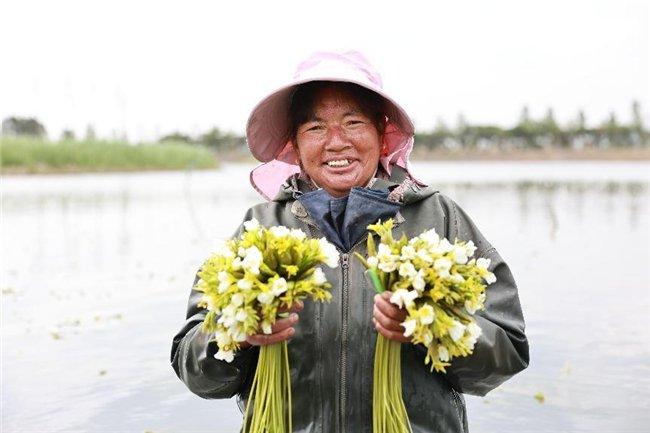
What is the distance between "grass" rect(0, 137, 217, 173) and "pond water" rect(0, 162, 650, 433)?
965 inches

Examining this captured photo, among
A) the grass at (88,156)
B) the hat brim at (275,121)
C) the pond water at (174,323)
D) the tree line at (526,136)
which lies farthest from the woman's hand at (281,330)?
the tree line at (526,136)

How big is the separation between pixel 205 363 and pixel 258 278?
1.42 ft

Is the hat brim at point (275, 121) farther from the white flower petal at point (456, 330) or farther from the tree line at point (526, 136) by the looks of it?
the tree line at point (526, 136)

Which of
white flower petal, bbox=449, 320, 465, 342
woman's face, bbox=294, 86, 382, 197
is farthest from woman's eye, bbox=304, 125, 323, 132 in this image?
white flower petal, bbox=449, 320, 465, 342

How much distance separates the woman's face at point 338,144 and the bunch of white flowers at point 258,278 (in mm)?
462

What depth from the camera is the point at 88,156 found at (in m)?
44.8

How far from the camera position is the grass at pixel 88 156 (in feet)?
136

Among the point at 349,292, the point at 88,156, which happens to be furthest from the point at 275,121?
the point at 88,156

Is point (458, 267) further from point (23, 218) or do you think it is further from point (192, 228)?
point (23, 218)

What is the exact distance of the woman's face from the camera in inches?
109

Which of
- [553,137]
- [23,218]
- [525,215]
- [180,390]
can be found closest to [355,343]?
[180,390]

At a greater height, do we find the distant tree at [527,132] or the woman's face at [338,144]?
the woman's face at [338,144]

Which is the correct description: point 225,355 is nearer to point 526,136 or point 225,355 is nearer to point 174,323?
point 174,323

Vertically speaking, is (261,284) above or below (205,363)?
above
